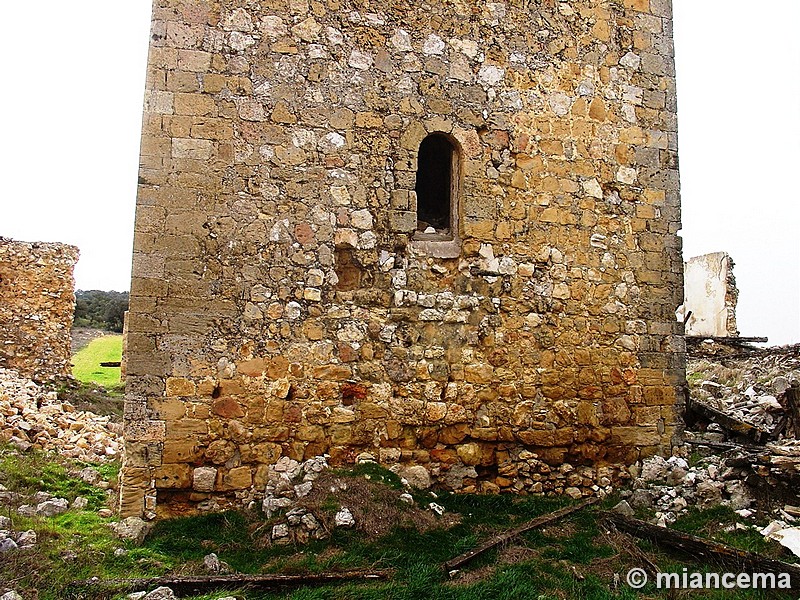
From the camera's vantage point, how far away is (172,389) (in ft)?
16.9

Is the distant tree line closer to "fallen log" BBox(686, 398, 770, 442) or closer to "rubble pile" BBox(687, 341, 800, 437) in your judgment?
"rubble pile" BBox(687, 341, 800, 437)

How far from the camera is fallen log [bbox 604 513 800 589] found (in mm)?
4113

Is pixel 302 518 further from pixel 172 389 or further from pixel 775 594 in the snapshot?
pixel 775 594

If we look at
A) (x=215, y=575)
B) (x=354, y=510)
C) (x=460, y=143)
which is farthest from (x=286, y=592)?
(x=460, y=143)

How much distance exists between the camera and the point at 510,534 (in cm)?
493

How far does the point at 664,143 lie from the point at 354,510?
16.5 ft

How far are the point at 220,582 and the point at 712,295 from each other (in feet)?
53.3

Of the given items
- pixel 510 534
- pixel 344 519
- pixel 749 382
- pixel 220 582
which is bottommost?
pixel 220 582

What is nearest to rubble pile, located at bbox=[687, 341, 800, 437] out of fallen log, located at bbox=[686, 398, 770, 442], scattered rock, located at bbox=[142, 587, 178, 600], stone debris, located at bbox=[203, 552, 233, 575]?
fallen log, located at bbox=[686, 398, 770, 442]

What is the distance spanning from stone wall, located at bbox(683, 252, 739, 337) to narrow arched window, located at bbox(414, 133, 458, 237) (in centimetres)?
1151

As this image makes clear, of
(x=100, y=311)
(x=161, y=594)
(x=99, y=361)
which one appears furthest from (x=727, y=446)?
(x=100, y=311)

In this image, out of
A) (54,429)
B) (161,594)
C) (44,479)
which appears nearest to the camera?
(161,594)

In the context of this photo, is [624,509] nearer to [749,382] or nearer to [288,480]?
[288,480]

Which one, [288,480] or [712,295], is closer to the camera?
[288,480]
